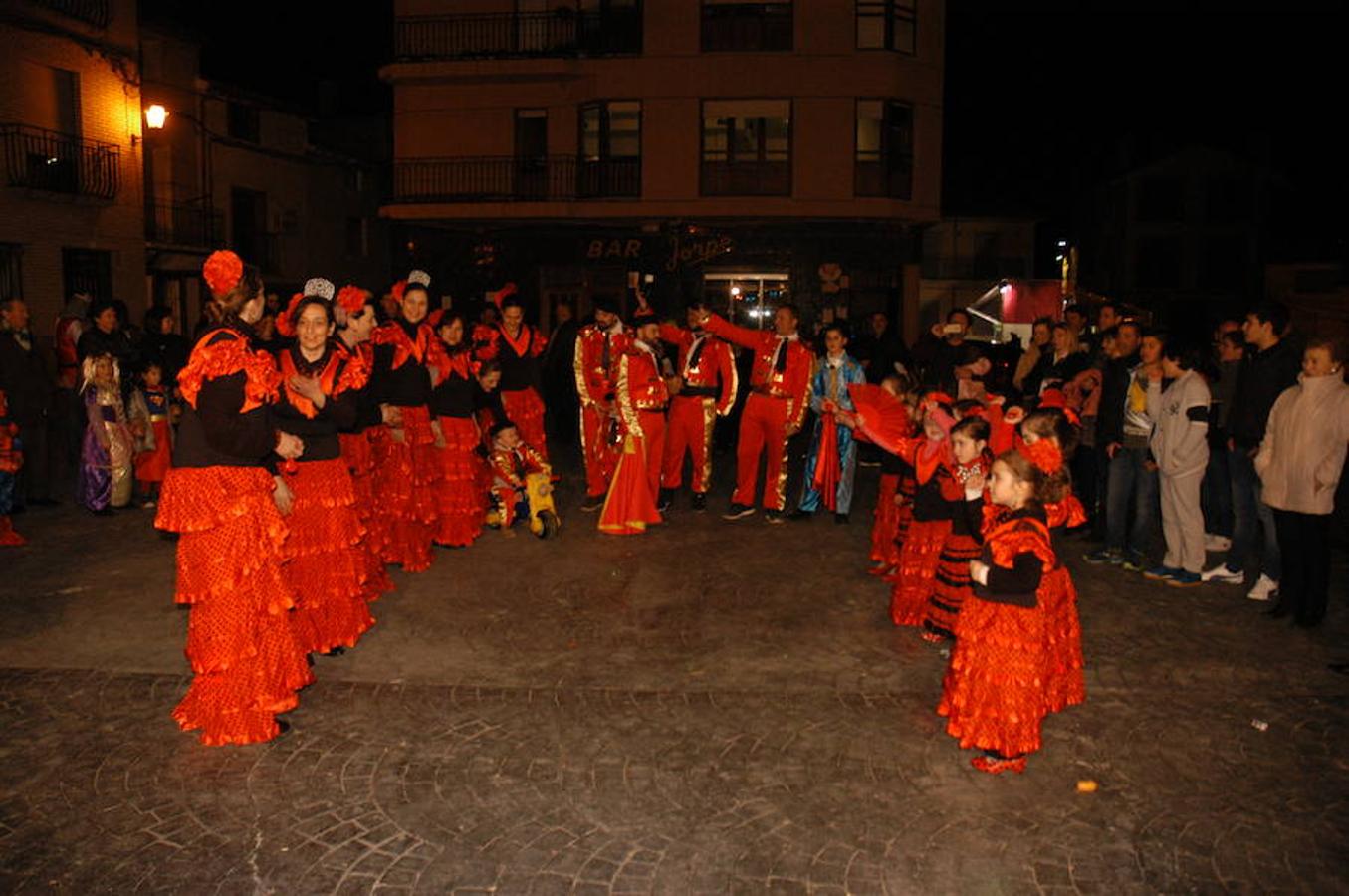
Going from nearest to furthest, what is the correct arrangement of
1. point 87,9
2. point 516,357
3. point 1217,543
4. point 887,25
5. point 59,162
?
1. point 1217,543
2. point 516,357
3. point 59,162
4. point 87,9
5. point 887,25

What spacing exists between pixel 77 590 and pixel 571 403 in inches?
355

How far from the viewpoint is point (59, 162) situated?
2006 centimetres

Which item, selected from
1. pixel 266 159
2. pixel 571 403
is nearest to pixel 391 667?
pixel 571 403

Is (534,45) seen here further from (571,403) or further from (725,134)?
(571,403)

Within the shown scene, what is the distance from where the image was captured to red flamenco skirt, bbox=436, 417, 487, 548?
8.84m

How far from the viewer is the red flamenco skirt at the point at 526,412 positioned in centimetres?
1056

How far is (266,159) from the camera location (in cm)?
2950

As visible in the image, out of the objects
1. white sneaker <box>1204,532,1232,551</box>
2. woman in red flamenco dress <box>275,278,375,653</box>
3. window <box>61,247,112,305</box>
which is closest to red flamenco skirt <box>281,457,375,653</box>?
woman in red flamenco dress <box>275,278,375,653</box>

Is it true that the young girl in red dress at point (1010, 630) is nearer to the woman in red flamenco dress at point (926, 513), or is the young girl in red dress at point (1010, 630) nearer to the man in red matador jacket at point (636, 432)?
the woman in red flamenco dress at point (926, 513)

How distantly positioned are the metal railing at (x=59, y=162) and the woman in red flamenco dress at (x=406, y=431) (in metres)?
15.2

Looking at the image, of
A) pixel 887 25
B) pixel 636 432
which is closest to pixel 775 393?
pixel 636 432

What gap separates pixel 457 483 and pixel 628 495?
1.64 meters

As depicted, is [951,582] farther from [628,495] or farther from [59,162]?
[59,162]

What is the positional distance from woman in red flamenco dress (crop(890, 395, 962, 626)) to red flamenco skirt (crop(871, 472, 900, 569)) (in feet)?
3.89
